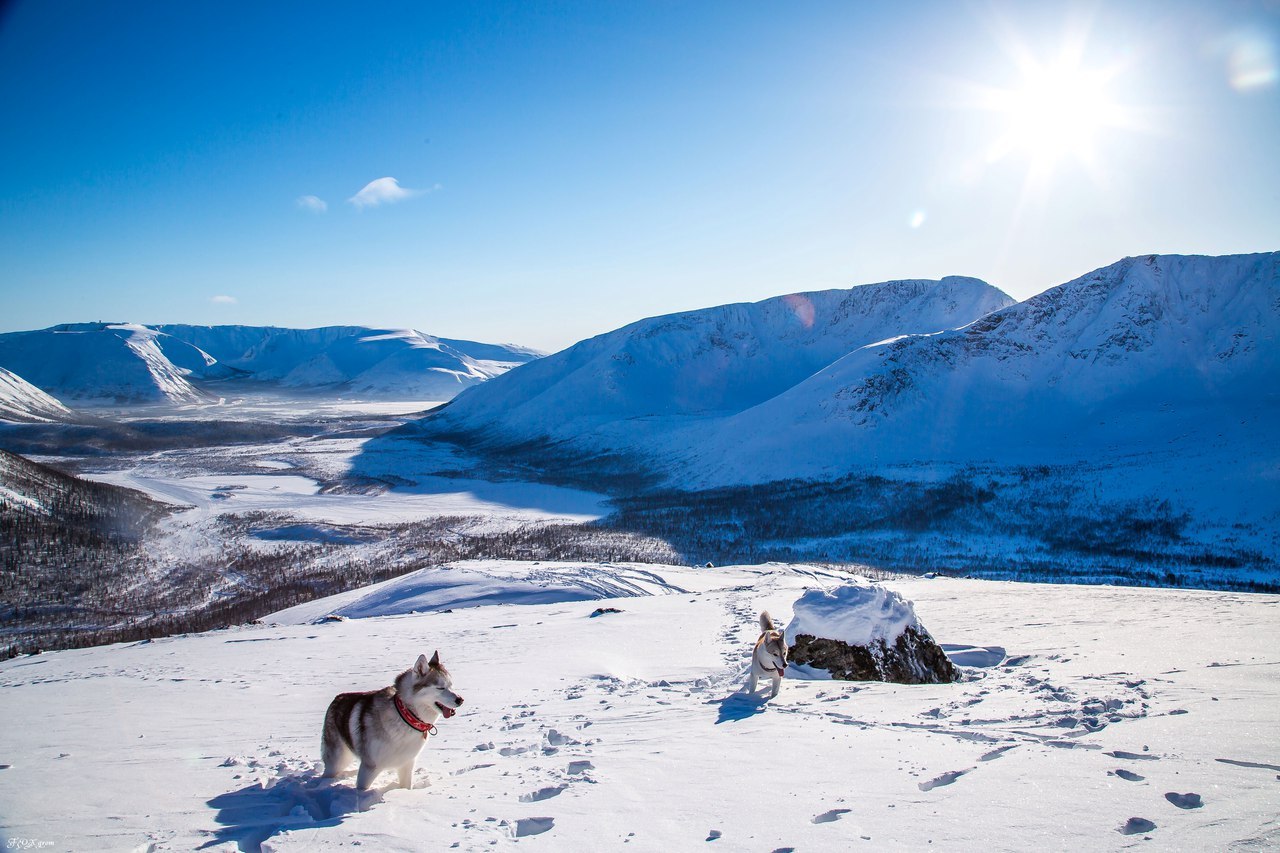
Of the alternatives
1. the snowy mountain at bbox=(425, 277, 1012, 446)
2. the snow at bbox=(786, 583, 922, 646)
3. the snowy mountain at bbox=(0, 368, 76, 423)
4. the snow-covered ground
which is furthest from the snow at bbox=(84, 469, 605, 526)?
the snowy mountain at bbox=(0, 368, 76, 423)

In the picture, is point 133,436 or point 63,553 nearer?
point 63,553

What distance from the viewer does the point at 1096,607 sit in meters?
14.1

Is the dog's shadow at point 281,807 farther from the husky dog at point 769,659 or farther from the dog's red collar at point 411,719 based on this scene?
the husky dog at point 769,659

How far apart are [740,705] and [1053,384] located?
85.6 metres

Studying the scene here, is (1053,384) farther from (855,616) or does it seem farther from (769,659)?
(769,659)

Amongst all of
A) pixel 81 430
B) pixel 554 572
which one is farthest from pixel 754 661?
pixel 81 430

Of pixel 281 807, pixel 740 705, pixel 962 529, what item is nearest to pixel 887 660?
pixel 740 705

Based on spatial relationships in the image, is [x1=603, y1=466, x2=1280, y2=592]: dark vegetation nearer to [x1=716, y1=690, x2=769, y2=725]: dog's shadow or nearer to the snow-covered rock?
the snow-covered rock

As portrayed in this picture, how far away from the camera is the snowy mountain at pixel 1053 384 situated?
6625 centimetres

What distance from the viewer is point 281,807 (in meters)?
4.62

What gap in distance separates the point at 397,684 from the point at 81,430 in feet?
487

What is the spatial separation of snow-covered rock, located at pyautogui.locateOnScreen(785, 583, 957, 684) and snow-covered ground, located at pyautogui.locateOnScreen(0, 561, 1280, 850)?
689 millimetres

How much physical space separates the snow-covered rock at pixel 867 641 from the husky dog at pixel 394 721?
6.49m

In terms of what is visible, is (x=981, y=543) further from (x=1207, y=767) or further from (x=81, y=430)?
(x=81, y=430)
